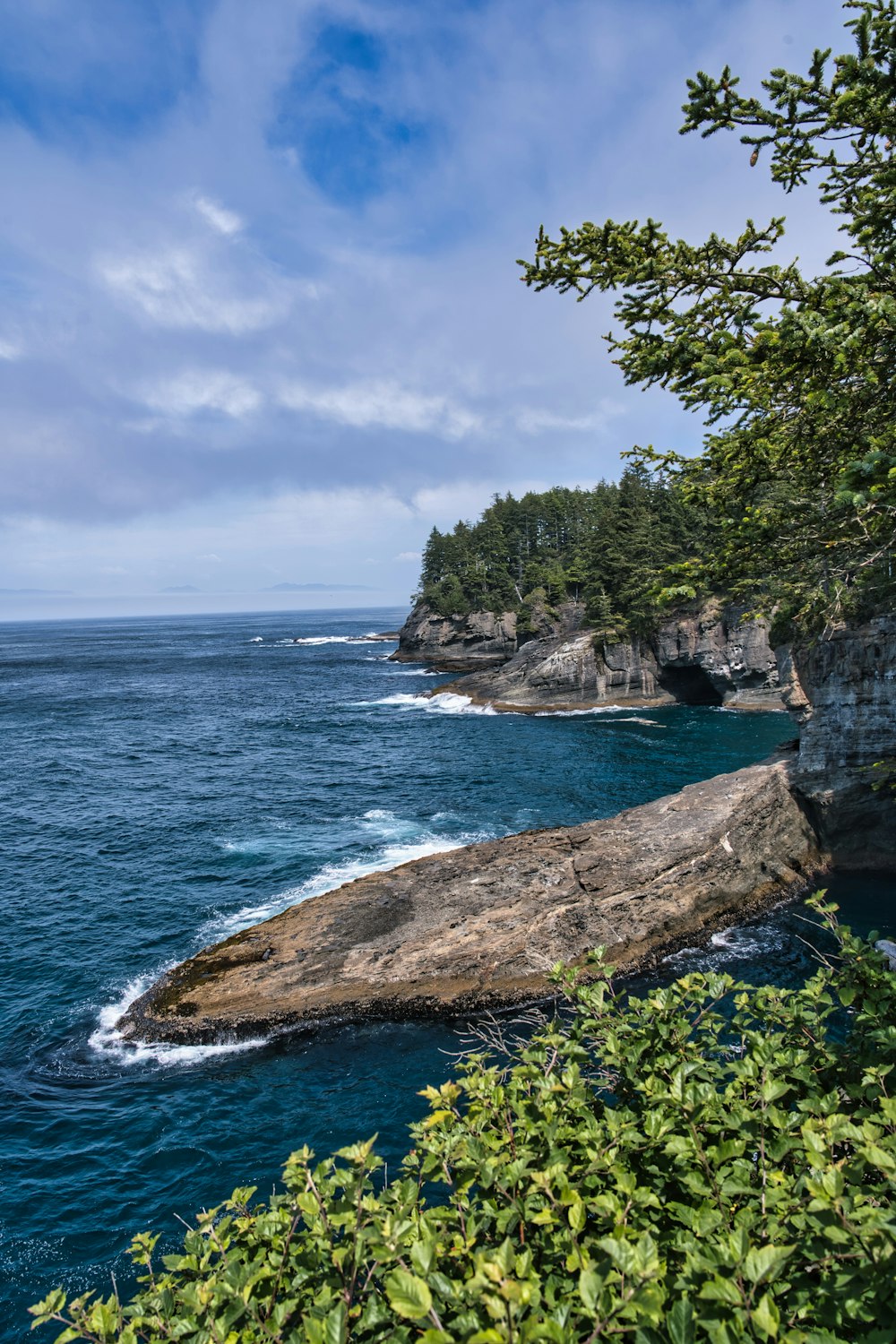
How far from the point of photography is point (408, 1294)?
120 inches

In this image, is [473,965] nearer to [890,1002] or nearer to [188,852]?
[890,1002]

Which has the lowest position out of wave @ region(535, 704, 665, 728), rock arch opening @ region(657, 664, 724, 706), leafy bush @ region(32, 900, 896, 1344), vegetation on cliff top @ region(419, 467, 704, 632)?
wave @ region(535, 704, 665, 728)

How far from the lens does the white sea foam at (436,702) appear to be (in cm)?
6231

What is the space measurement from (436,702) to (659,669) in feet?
73.1

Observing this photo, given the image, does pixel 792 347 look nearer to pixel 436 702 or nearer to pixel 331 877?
pixel 331 877

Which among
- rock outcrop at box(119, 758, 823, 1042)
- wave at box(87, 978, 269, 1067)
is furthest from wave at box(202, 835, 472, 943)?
wave at box(87, 978, 269, 1067)

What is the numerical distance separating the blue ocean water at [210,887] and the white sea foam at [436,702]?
551 mm

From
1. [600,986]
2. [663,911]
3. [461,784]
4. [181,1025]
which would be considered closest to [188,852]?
[181,1025]

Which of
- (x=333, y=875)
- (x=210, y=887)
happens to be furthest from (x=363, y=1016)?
(x=210, y=887)

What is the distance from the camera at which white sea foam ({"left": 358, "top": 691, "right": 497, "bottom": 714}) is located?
62312 mm

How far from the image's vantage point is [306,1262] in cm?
397

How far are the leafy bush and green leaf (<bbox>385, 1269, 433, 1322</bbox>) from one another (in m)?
0.02

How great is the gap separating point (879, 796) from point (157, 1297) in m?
27.2

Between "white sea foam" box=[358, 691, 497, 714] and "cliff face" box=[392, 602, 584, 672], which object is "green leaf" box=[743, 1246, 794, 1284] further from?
"cliff face" box=[392, 602, 584, 672]
